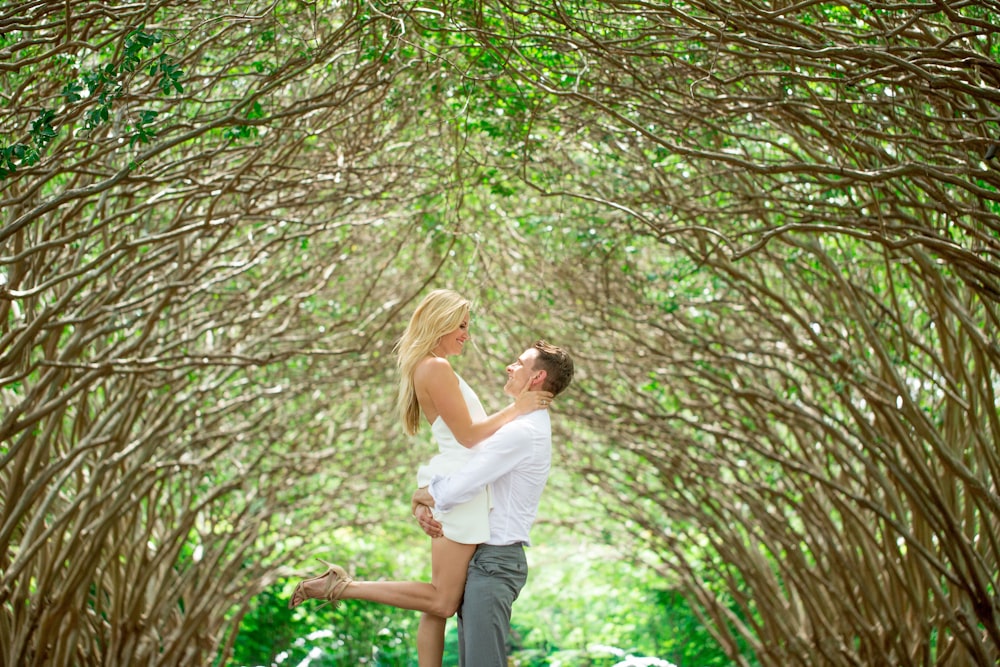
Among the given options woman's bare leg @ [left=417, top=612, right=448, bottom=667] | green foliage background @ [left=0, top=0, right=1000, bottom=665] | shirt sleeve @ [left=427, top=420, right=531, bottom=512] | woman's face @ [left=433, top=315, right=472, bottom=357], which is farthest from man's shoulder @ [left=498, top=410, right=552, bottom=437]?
green foliage background @ [left=0, top=0, right=1000, bottom=665]

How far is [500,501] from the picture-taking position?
4.80 m

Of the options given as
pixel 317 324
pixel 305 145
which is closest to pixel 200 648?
pixel 317 324

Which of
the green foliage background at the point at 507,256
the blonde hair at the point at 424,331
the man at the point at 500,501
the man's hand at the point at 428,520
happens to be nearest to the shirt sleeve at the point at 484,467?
the man at the point at 500,501

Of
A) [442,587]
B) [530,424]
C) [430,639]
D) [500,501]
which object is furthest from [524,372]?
[430,639]

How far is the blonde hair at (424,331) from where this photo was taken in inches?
194

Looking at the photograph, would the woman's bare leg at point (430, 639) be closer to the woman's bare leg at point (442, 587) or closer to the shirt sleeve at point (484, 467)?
the woman's bare leg at point (442, 587)

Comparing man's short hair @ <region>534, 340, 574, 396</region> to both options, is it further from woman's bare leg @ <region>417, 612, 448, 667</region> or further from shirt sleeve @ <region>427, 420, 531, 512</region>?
woman's bare leg @ <region>417, 612, 448, 667</region>

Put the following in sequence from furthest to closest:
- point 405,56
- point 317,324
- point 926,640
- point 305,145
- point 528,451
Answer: point 317,324, point 926,640, point 305,145, point 405,56, point 528,451

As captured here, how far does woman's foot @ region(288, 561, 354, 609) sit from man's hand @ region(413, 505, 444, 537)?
1.31ft

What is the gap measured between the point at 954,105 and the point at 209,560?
425 inches

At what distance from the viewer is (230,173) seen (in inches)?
268

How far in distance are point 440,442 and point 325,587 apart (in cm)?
80

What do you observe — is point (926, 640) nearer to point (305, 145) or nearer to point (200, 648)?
point (305, 145)

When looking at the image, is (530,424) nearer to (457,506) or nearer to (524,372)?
(524,372)
